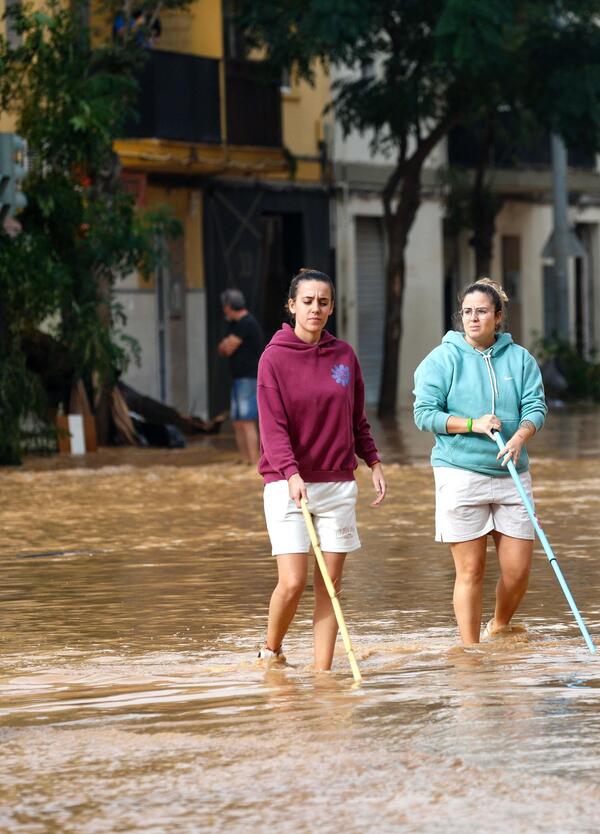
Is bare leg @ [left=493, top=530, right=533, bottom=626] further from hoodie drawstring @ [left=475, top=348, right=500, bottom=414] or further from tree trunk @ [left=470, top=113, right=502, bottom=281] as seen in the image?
tree trunk @ [left=470, top=113, right=502, bottom=281]

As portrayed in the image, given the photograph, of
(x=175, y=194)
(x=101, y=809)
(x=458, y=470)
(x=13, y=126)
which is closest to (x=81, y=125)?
(x=13, y=126)

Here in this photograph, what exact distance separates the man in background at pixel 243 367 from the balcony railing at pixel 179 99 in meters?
10.0

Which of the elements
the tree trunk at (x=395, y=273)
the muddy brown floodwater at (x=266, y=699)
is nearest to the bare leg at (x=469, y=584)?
the muddy brown floodwater at (x=266, y=699)

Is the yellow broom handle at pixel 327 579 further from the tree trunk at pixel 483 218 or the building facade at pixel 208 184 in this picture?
the tree trunk at pixel 483 218

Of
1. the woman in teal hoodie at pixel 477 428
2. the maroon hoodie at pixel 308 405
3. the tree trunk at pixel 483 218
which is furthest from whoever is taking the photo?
the tree trunk at pixel 483 218

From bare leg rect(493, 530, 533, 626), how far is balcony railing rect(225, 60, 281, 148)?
2559 cm

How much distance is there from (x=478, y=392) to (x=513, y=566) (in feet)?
2.49

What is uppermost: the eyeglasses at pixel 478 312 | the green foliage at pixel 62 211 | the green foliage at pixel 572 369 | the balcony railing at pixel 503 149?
the balcony railing at pixel 503 149

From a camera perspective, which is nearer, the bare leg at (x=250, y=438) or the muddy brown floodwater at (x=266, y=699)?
the muddy brown floodwater at (x=266, y=699)

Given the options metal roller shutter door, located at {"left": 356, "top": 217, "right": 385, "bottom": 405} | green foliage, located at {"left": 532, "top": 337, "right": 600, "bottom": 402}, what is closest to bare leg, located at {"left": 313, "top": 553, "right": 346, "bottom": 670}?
green foliage, located at {"left": 532, "top": 337, "right": 600, "bottom": 402}

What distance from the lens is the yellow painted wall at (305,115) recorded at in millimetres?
37156

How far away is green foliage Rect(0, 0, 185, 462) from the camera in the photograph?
76.4ft

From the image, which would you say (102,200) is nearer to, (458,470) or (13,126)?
(13,126)

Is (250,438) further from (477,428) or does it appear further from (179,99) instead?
(477,428)
